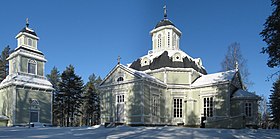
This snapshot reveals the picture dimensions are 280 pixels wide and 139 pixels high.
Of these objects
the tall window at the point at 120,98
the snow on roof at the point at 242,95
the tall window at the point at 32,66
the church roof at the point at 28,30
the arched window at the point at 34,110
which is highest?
the church roof at the point at 28,30

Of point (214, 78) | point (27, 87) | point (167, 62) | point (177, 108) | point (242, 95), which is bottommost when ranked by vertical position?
point (177, 108)

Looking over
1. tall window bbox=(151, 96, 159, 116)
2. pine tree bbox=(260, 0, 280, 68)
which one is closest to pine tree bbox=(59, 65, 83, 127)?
tall window bbox=(151, 96, 159, 116)

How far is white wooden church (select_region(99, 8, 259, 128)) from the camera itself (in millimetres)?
25625

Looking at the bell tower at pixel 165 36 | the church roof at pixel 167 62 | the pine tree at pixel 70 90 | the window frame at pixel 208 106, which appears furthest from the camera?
the pine tree at pixel 70 90

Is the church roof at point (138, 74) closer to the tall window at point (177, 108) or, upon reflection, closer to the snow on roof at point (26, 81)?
the tall window at point (177, 108)

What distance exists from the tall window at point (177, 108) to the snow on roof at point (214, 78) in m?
2.56

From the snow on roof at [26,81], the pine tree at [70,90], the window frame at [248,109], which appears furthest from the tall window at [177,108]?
the pine tree at [70,90]

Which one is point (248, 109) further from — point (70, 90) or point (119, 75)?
point (70, 90)

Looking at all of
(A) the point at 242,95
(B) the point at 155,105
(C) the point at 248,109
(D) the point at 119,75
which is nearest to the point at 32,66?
(D) the point at 119,75

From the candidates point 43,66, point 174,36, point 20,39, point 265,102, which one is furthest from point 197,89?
point 265,102

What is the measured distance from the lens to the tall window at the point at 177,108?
95.6ft

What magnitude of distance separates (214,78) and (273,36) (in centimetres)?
1333

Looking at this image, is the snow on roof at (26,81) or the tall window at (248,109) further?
the snow on roof at (26,81)

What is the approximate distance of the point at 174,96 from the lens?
96.1 ft
